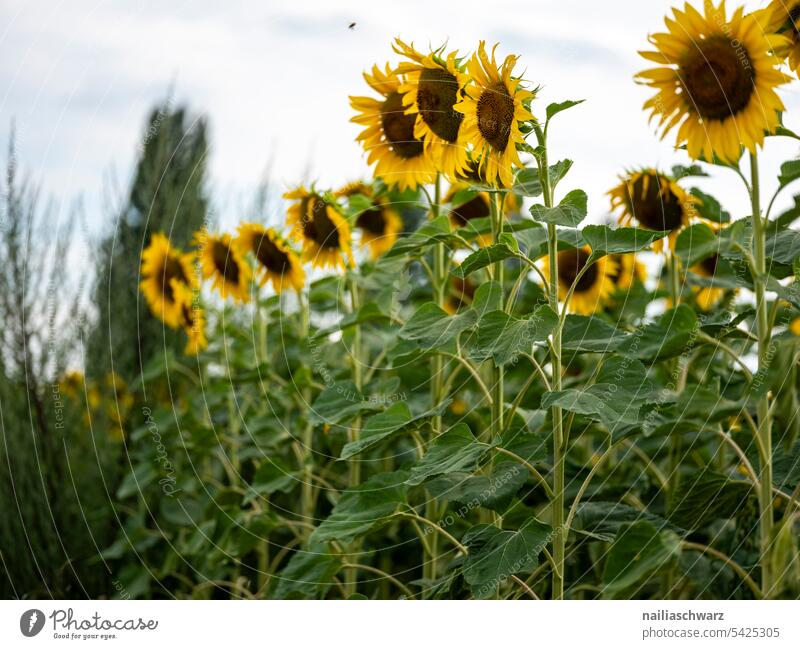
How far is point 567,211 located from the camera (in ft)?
2.63

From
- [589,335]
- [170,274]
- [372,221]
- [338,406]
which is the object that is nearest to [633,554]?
[589,335]

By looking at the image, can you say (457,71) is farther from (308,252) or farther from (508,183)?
(308,252)

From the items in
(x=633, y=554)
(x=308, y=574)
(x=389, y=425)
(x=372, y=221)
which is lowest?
(x=308, y=574)

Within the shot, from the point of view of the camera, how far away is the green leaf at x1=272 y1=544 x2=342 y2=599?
3.47ft

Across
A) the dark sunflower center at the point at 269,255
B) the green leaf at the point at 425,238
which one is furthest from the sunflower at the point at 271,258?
the green leaf at the point at 425,238

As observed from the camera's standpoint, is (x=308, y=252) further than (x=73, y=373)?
No

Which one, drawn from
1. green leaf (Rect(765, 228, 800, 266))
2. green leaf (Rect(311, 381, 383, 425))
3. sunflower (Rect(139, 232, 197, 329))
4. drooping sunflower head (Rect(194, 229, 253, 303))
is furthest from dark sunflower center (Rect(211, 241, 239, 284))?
green leaf (Rect(765, 228, 800, 266))

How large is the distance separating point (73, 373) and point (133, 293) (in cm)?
36

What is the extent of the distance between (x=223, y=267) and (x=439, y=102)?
0.81 m

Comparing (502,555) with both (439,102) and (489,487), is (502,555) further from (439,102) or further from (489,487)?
(439,102)

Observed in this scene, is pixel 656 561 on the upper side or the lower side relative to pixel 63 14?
lower

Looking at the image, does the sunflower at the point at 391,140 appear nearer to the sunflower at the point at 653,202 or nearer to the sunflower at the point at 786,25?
the sunflower at the point at 653,202

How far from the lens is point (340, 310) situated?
5.17ft
